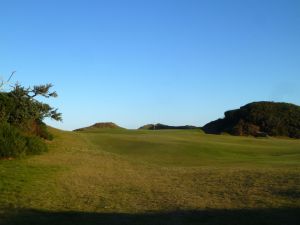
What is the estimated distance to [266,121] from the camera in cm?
6288

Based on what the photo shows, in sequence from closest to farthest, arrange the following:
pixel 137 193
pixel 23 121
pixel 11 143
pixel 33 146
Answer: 1. pixel 137 193
2. pixel 11 143
3. pixel 33 146
4. pixel 23 121

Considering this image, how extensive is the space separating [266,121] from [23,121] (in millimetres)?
38762

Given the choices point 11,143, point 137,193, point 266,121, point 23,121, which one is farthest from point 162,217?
point 266,121

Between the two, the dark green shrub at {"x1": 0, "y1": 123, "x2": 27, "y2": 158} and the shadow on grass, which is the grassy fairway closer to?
the shadow on grass

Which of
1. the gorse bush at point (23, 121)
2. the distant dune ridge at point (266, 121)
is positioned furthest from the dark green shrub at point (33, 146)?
the distant dune ridge at point (266, 121)

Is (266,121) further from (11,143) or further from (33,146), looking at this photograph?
(11,143)

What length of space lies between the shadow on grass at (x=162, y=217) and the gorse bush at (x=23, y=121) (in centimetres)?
1253

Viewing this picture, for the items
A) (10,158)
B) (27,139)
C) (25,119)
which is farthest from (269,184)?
(25,119)

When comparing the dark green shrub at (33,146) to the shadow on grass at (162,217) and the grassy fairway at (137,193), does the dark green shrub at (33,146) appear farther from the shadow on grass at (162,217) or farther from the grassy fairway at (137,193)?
the shadow on grass at (162,217)

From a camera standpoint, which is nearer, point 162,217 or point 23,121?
point 162,217

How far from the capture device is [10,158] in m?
24.1

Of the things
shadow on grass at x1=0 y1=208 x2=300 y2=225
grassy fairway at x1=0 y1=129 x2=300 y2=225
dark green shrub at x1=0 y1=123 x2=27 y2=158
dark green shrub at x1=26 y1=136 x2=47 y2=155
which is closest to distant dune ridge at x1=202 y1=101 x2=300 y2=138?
grassy fairway at x1=0 y1=129 x2=300 y2=225

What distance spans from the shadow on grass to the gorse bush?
1253 cm

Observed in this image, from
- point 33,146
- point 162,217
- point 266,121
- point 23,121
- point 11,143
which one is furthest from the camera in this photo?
point 266,121
